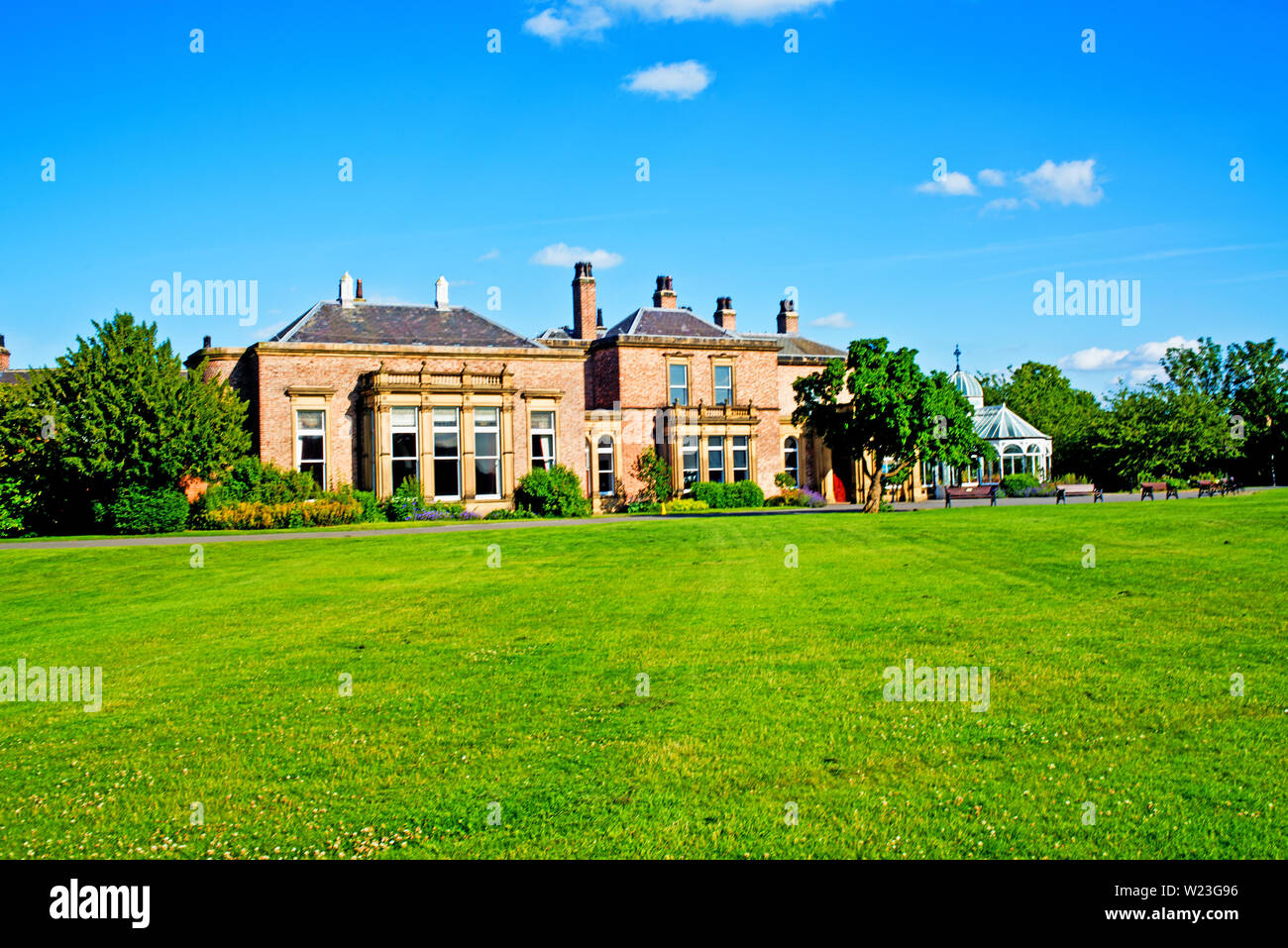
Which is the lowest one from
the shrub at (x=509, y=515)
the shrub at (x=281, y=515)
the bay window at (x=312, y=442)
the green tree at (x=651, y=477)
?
the shrub at (x=509, y=515)

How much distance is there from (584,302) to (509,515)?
17100 millimetres

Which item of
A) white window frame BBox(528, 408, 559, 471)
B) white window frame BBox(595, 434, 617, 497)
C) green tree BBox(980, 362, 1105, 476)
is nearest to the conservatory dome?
green tree BBox(980, 362, 1105, 476)

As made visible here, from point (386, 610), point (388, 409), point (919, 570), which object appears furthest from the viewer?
point (388, 409)

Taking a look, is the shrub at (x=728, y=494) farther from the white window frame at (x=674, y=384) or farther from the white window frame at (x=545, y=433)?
the white window frame at (x=545, y=433)

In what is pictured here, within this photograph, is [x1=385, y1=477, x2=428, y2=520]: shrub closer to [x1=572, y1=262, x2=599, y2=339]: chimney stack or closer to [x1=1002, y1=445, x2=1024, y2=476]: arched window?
[x1=572, y1=262, x2=599, y2=339]: chimney stack

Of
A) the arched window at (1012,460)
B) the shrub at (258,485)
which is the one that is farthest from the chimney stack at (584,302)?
the arched window at (1012,460)

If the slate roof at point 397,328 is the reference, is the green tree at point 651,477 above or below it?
below

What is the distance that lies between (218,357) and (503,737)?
3296cm

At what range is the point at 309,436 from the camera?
118 ft

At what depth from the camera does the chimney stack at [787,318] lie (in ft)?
198

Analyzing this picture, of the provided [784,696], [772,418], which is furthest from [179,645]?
[772,418]

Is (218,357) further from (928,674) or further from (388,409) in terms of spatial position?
(928,674)

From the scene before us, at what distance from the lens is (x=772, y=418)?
154 ft

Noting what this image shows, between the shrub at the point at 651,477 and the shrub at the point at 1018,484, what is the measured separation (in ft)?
64.3
